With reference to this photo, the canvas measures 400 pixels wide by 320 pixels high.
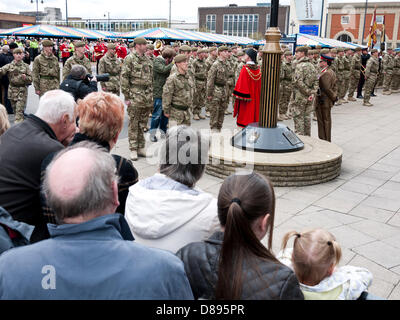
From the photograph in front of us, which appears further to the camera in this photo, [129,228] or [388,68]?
[388,68]

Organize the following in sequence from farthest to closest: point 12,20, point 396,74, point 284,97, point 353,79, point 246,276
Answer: point 12,20 < point 396,74 < point 353,79 < point 284,97 < point 246,276

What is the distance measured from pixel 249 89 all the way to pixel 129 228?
612 centimetres

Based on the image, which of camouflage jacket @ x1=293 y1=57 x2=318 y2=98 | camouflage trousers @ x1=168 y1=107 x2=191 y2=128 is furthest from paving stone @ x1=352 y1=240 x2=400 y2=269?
camouflage jacket @ x1=293 y1=57 x2=318 y2=98

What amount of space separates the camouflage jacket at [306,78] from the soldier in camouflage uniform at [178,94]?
2.90 meters

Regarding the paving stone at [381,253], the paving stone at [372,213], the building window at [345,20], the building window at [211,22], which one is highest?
the building window at [211,22]

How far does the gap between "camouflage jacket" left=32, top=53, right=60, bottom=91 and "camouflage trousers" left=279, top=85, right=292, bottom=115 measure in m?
6.45

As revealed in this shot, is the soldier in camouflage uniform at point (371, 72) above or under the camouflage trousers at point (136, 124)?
above

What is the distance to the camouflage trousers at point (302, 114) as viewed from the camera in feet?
29.3

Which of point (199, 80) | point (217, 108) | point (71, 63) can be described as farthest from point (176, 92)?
point (199, 80)

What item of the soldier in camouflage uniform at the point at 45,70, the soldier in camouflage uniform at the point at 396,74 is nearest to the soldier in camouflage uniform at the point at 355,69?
the soldier in camouflage uniform at the point at 396,74

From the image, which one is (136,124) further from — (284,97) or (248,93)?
(284,97)

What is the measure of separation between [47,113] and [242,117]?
18.4ft

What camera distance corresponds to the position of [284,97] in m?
12.2

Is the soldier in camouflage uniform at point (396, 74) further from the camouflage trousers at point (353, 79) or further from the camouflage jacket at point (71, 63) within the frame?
the camouflage jacket at point (71, 63)
